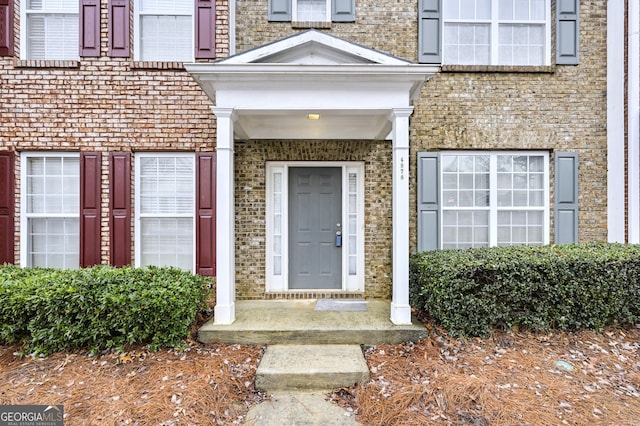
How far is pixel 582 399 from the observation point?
2984mm

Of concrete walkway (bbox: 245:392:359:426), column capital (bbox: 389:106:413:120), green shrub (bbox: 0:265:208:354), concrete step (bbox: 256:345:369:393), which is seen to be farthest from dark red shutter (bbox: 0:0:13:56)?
concrete walkway (bbox: 245:392:359:426)

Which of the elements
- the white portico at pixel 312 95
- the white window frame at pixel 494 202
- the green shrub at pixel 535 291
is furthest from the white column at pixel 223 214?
the white window frame at pixel 494 202

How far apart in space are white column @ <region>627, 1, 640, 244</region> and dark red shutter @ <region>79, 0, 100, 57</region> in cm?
778

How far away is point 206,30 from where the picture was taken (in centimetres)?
498

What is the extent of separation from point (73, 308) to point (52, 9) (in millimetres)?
4483

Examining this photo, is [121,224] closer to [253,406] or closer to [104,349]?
[104,349]

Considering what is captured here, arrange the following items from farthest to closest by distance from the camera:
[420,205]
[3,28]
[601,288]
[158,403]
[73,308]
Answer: [420,205], [3,28], [601,288], [73,308], [158,403]

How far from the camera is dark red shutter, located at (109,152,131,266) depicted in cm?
496

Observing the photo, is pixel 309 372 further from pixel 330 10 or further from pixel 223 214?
pixel 330 10

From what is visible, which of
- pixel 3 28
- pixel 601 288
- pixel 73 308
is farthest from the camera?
pixel 3 28

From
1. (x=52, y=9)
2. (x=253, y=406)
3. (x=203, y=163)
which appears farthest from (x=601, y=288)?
(x=52, y=9)

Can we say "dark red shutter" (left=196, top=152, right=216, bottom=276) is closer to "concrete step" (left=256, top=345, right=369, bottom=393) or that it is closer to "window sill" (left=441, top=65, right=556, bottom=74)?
"concrete step" (left=256, top=345, right=369, bottom=393)

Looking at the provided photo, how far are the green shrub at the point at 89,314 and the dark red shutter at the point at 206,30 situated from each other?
10.9 ft

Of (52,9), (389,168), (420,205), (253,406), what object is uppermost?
(52,9)
